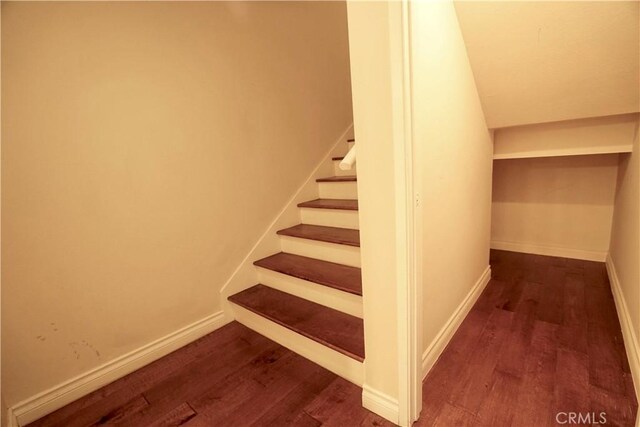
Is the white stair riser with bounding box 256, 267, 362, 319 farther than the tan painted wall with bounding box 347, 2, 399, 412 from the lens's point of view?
Yes

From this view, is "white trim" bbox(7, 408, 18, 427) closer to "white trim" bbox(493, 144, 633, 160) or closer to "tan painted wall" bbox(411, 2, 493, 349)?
"tan painted wall" bbox(411, 2, 493, 349)

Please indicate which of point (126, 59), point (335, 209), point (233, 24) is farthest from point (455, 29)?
point (126, 59)

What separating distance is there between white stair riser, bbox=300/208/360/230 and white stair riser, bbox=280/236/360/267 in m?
0.24

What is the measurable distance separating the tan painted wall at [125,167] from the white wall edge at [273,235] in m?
0.07

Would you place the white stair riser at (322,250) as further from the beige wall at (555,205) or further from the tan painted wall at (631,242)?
the beige wall at (555,205)

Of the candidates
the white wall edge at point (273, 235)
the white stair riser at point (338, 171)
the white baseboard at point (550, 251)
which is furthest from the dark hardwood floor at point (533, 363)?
the white stair riser at point (338, 171)

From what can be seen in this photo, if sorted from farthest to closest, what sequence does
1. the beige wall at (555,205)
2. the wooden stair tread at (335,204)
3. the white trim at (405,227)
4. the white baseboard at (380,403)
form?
the beige wall at (555,205)
the wooden stair tread at (335,204)
the white baseboard at (380,403)
the white trim at (405,227)

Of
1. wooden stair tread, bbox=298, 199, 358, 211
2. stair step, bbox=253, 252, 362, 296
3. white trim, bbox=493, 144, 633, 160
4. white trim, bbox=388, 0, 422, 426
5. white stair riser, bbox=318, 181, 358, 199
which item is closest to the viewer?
white trim, bbox=388, 0, 422, 426

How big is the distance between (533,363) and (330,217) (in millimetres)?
1379

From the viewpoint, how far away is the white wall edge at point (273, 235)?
6.27 feet

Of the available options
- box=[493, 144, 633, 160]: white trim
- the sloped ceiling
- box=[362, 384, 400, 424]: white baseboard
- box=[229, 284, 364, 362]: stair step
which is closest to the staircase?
box=[229, 284, 364, 362]: stair step

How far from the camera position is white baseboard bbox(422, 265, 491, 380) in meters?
1.34

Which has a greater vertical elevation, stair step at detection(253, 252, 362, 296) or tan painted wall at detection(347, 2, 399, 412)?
tan painted wall at detection(347, 2, 399, 412)

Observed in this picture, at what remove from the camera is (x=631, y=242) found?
1.55m
